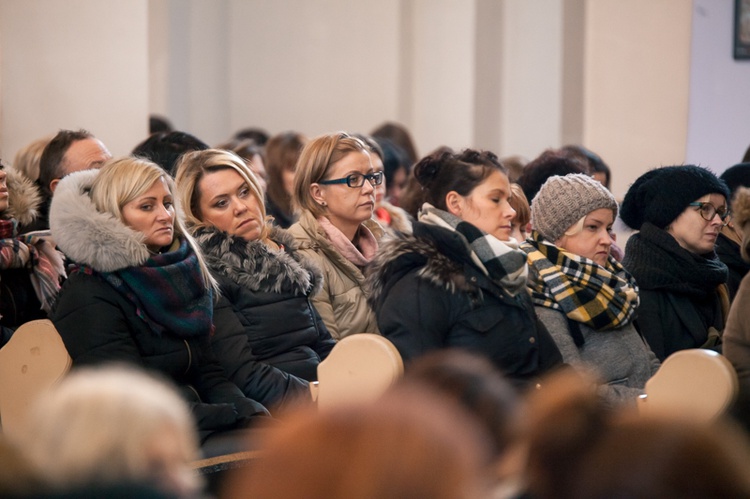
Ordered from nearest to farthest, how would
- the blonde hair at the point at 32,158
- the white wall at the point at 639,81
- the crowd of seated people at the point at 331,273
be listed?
the crowd of seated people at the point at 331,273, the blonde hair at the point at 32,158, the white wall at the point at 639,81

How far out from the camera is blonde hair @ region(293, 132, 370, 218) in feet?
14.4

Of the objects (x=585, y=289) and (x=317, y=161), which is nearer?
(x=585, y=289)

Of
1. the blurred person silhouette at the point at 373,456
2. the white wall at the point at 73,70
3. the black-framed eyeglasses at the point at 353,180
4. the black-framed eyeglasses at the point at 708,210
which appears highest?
the white wall at the point at 73,70

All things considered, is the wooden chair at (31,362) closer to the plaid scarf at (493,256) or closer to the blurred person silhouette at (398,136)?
the plaid scarf at (493,256)

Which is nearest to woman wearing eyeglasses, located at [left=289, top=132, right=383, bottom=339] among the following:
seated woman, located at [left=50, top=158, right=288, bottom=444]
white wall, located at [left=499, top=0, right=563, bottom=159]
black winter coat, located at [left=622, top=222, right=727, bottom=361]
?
seated woman, located at [left=50, top=158, right=288, bottom=444]

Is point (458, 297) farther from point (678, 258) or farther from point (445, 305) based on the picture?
point (678, 258)

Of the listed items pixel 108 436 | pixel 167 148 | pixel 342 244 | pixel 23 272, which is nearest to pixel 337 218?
pixel 342 244

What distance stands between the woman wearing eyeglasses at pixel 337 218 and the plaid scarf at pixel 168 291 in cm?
71

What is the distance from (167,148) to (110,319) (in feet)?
4.75

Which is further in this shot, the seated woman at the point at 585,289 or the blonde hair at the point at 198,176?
the blonde hair at the point at 198,176

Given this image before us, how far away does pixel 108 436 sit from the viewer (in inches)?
57.7

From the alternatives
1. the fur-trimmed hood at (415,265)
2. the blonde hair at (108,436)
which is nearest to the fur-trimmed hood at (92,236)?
the fur-trimmed hood at (415,265)

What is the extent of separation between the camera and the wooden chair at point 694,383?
10.0 ft

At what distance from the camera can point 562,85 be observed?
8023mm
